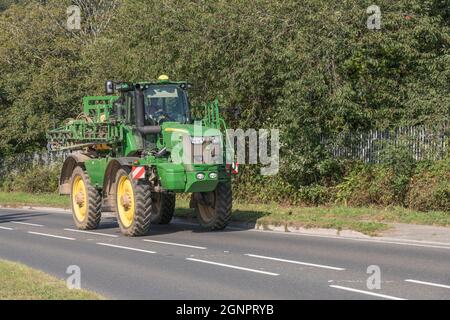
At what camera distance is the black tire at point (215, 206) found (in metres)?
18.3

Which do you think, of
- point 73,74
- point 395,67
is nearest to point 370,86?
point 395,67

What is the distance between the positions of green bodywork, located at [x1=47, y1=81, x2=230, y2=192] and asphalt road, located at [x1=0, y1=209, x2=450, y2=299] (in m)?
1.37

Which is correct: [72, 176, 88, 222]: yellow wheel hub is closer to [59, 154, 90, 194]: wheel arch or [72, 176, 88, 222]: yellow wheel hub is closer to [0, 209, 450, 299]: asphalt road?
[59, 154, 90, 194]: wheel arch

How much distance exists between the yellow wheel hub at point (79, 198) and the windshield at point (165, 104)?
3230mm

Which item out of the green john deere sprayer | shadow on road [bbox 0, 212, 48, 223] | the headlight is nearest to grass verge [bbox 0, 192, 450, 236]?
the green john deere sprayer

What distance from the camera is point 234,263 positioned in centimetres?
1310

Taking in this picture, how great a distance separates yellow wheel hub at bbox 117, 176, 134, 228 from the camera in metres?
17.9

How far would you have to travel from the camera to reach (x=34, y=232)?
2017cm

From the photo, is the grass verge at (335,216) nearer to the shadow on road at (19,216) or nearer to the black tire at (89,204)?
the black tire at (89,204)

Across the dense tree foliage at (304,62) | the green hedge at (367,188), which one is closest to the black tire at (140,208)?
the dense tree foliage at (304,62)

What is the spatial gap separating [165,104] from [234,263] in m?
6.57
